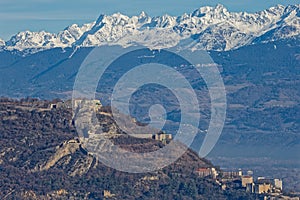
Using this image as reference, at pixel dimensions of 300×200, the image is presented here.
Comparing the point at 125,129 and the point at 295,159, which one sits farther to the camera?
the point at 295,159

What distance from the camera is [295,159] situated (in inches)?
6206

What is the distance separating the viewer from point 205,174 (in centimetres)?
8231

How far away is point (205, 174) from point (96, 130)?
290 inches

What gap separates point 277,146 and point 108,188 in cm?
11284

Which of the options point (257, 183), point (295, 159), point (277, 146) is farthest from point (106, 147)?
point (277, 146)

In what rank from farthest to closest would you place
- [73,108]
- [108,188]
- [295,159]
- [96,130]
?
[295,159], [73,108], [96,130], [108,188]

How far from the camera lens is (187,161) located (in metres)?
85.1

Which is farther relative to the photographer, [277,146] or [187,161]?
[277,146]

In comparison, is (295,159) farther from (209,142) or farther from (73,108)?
(73,108)

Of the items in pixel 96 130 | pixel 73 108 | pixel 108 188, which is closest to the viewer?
pixel 108 188

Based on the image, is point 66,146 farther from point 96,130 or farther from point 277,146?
point 277,146

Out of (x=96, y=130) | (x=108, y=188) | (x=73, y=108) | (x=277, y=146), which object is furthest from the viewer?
(x=277, y=146)

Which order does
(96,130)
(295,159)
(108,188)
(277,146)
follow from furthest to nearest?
(277,146) < (295,159) < (96,130) < (108,188)

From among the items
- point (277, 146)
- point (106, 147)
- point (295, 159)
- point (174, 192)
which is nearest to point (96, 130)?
point (106, 147)
